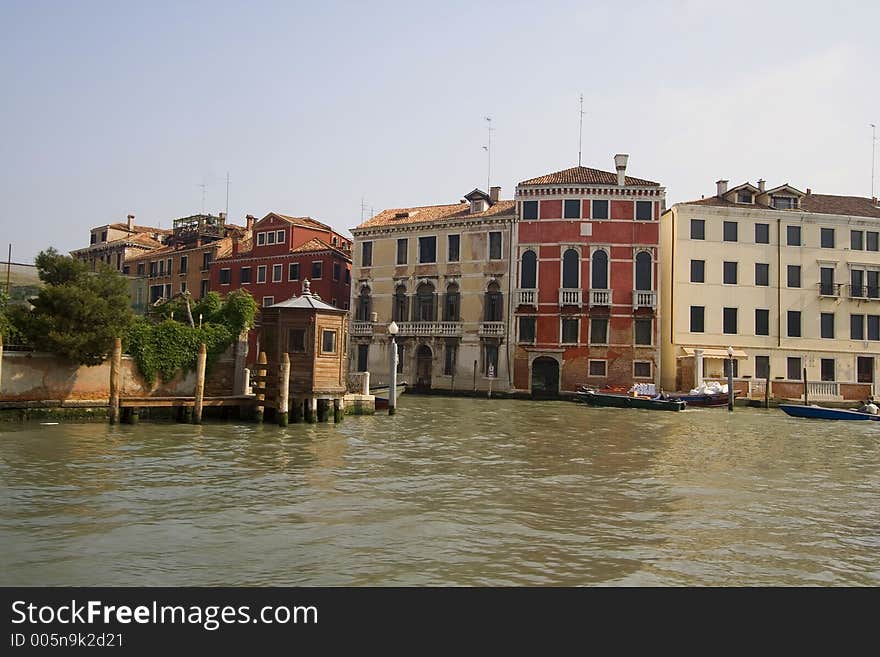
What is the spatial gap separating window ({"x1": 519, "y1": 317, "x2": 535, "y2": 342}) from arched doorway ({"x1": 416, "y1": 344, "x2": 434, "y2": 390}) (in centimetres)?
472

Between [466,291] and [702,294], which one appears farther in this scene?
[466,291]

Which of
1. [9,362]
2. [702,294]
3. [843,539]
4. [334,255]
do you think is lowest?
[843,539]

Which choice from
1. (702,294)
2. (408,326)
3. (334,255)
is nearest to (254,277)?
(334,255)

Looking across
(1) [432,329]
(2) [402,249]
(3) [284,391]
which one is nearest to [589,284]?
(1) [432,329]

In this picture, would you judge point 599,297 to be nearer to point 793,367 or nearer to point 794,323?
point 794,323

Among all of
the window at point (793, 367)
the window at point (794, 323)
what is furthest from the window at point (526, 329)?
the window at point (794, 323)

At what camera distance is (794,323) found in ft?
115

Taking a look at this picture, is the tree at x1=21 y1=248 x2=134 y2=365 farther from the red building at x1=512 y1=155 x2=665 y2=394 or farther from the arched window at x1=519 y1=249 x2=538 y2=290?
the arched window at x1=519 y1=249 x2=538 y2=290

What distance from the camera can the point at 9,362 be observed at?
18000 millimetres

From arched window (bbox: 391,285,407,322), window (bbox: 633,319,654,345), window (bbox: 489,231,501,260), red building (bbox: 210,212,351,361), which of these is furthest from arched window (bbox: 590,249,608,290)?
red building (bbox: 210,212,351,361)

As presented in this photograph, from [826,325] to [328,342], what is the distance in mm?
25593

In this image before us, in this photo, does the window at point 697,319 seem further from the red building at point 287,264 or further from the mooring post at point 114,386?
the mooring post at point 114,386

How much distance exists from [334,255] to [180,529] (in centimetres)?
3532
